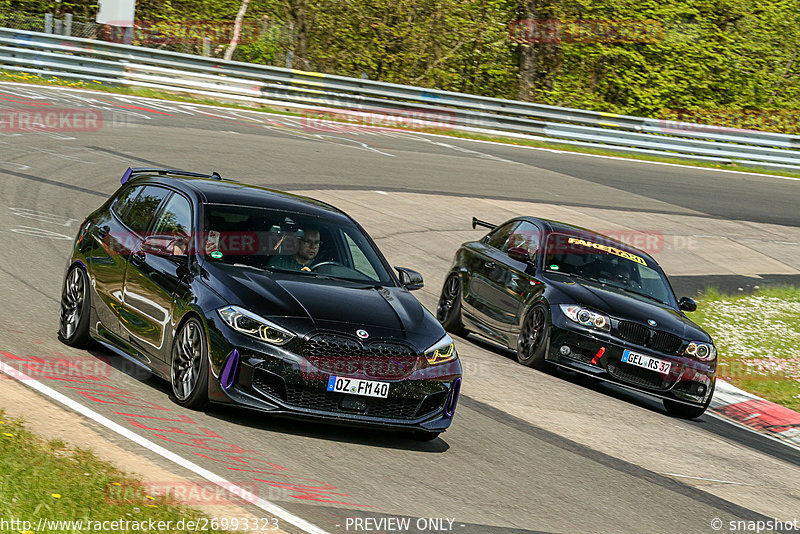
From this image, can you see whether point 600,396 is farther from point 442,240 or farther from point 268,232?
point 442,240

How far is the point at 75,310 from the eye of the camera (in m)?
9.12

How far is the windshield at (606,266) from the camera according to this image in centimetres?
1227

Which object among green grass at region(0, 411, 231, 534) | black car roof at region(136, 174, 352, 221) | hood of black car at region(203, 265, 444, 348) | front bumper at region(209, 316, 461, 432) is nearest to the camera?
green grass at region(0, 411, 231, 534)

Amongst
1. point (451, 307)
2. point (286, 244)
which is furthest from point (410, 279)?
point (451, 307)

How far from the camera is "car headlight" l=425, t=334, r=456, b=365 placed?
754 centimetres

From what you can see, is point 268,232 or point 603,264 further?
point 603,264

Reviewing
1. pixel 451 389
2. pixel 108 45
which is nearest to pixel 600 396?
pixel 451 389

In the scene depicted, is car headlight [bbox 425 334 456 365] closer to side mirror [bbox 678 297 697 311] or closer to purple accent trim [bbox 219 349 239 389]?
purple accent trim [bbox 219 349 239 389]

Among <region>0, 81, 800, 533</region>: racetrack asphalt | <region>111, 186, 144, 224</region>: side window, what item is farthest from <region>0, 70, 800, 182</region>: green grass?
<region>111, 186, 144, 224</region>: side window

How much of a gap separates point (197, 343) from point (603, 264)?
6.23 metres

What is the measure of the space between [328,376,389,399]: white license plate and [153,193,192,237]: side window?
6.09 feet

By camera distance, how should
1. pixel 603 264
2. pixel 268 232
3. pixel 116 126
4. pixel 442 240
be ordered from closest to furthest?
pixel 268 232 → pixel 603 264 → pixel 442 240 → pixel 116 126

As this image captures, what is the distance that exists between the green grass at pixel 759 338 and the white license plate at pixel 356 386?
698 cm

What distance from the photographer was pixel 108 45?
1065 inches
